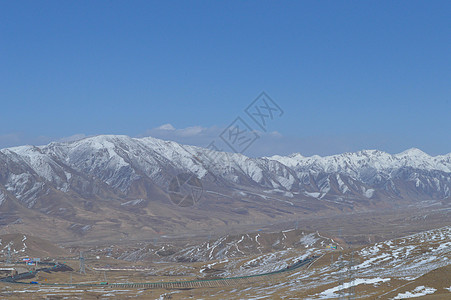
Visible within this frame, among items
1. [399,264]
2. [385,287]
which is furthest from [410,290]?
[399,264]

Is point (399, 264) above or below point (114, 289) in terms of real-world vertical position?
below

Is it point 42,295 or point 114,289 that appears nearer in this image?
point 42,295

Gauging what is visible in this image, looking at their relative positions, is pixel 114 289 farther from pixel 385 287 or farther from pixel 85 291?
pixel 385 287

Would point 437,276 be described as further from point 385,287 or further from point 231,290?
point 231,290

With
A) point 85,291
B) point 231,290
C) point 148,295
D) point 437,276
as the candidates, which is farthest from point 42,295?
point 437,276

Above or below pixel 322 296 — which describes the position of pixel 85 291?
above

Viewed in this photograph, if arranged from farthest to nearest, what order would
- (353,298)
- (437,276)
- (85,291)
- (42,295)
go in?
(85,291)
(42,295)
(437,276)
(353,298)

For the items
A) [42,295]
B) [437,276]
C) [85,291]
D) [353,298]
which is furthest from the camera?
[85,291]

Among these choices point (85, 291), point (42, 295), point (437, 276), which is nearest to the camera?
point (437, 276)

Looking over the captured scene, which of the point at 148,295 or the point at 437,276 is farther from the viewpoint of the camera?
the point at 148,295
